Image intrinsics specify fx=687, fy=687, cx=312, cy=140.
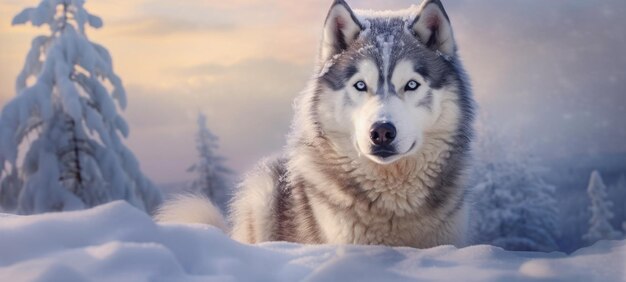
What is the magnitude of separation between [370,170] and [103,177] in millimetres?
4694

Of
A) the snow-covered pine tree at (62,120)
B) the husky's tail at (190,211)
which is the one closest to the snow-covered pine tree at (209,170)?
the snow-covered pine tree at (62,120)

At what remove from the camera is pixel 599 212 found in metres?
12.9

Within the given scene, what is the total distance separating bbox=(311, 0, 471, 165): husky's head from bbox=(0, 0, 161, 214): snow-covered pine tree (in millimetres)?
3618

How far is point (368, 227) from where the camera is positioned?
14.5 feet

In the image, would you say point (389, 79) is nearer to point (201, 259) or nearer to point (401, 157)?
point (401, 157)

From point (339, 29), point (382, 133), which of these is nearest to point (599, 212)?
point (339, 29)

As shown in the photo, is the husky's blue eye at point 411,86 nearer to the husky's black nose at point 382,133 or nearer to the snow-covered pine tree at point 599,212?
the husky's black nose at point 382,133

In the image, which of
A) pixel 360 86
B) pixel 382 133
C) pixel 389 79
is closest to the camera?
pixel 382 133

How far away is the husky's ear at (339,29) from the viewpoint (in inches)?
173

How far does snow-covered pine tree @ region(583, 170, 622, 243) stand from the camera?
12609mm

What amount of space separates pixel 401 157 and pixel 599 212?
10166 millimetres

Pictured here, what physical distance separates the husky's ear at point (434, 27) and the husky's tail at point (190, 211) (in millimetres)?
2382

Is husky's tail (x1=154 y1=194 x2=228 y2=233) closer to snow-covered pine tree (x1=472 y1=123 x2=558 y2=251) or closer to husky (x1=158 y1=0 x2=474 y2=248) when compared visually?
husky (x1=158 y1=0 x2=474 y2=248)

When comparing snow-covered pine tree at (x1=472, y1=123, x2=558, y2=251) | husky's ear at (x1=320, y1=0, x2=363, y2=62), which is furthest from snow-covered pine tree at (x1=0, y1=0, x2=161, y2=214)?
snow-covered pine tree at (x1=472, y1=123, x2=558, y2=251)
